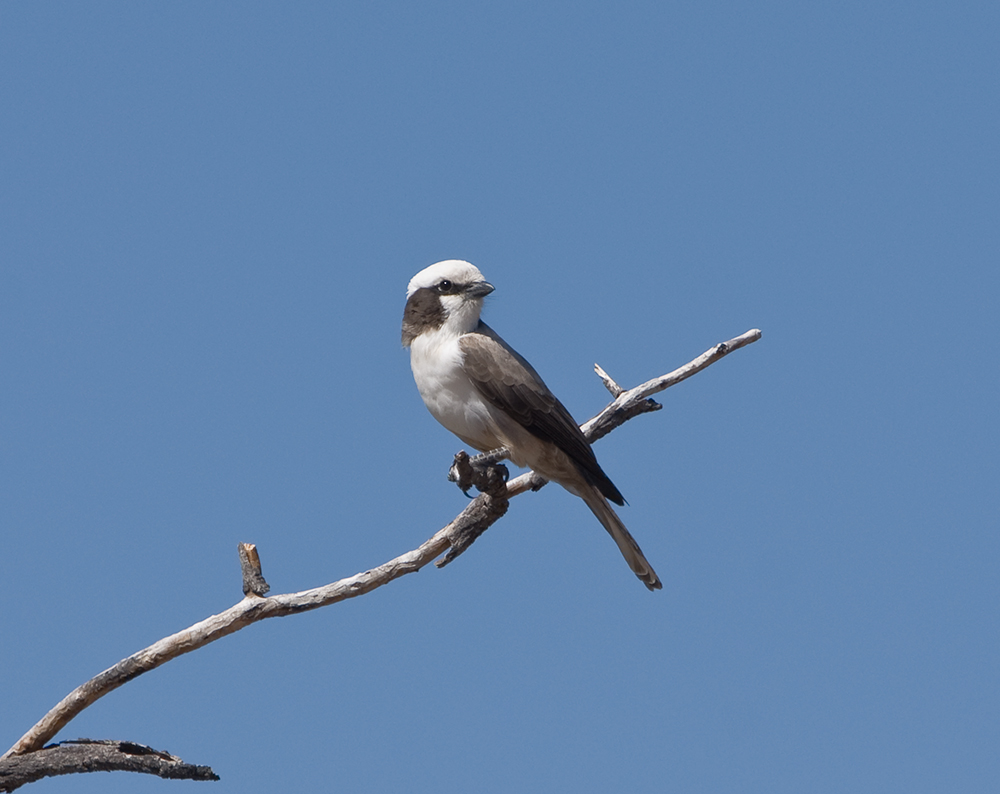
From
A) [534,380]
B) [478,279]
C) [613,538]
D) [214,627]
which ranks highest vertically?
[478,279]

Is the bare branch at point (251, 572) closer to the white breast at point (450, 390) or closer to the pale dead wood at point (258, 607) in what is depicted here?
the pale dead wood at point (258, 607)

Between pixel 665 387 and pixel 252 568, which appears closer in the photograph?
pixel 252 568

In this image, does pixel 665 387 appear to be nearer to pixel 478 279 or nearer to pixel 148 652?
pixel 478 279

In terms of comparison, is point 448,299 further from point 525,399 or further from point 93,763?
point 93,763

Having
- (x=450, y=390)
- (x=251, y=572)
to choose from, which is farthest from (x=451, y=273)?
(x=251, y=572)

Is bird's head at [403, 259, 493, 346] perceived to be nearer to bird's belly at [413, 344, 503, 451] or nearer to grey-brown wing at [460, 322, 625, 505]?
grey-brown wing at [460, 322, 625, 505]

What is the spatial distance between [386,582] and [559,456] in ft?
5.42

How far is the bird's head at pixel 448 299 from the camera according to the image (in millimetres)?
8258

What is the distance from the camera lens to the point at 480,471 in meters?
7.60

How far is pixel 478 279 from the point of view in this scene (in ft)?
27.5

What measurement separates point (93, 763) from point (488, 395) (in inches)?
149

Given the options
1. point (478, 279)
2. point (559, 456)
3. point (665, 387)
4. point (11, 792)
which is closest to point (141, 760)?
point (11, 792)

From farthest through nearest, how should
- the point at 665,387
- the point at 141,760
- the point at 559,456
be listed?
the point at 665,387, the point at 559,456, the point at 141,760

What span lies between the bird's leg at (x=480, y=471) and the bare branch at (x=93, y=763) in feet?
8.53
